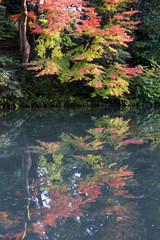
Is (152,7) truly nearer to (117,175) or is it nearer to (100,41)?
(100,41)

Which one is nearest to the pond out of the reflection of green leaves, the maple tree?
the reflection of green leaves

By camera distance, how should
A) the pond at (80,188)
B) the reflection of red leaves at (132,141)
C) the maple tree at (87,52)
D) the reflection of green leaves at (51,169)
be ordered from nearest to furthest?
the pond at (80,188) → the reflection of green leaves at (51,169) → the reflection of red leaves at (132,141) → the maple tree at (87,52)

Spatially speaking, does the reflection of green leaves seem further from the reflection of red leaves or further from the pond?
the reflection of red leaves

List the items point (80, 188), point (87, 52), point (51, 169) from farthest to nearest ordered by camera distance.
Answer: point (87, 52), point (51, 169), point (80, 188)

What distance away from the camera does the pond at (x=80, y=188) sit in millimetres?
1879

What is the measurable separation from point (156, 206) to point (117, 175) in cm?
86

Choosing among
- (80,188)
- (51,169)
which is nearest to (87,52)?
(51,169)

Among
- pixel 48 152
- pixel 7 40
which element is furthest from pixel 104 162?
pixel 7 40

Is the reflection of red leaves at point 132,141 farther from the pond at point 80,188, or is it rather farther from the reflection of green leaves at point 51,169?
the reflection of green leaves at point 51,169

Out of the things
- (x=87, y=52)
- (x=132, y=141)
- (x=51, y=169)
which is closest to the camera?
(x=51, y=169)

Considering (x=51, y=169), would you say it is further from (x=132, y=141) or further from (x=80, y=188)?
(x=132, y=141)

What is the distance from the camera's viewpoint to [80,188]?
2.62 meters

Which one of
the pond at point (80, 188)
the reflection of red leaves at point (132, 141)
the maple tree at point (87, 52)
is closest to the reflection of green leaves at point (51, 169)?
the pond at point (80, 188)

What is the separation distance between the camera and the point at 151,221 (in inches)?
77.1
